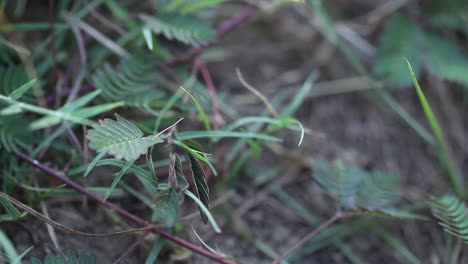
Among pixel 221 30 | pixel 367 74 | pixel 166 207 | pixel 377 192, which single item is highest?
pixel 221 30

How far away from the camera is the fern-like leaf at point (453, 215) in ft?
3.23

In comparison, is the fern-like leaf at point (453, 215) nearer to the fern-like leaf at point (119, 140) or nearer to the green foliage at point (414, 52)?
the green foliage at point (414, 52)

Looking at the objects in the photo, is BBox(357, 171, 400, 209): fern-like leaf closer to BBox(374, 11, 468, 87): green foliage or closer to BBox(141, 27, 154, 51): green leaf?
BBox(374, 11, 468, 87): green foliage

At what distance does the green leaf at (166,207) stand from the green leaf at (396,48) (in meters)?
0.88

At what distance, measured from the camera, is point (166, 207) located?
2.68 feet

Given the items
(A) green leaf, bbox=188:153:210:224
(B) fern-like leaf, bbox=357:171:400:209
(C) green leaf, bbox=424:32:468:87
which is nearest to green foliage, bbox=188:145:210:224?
(A) green leaf, bbox=188:153:210:224

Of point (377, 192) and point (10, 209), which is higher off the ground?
point (10, 209)

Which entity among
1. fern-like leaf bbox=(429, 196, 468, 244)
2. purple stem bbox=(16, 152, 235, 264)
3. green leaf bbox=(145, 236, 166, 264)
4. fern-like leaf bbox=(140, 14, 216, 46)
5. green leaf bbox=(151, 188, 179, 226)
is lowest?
fern-like leaf bbox=(429, 196, 468, 244)

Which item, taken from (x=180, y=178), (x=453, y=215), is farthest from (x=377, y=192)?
(x=180, y=178)

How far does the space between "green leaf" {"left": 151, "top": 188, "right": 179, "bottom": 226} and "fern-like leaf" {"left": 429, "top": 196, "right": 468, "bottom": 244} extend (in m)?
0.63

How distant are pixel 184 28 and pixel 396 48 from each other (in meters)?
0.75

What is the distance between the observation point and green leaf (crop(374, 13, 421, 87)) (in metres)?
1.39

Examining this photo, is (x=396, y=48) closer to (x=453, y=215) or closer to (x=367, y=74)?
(x=367, y=74)

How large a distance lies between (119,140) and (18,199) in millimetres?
392
